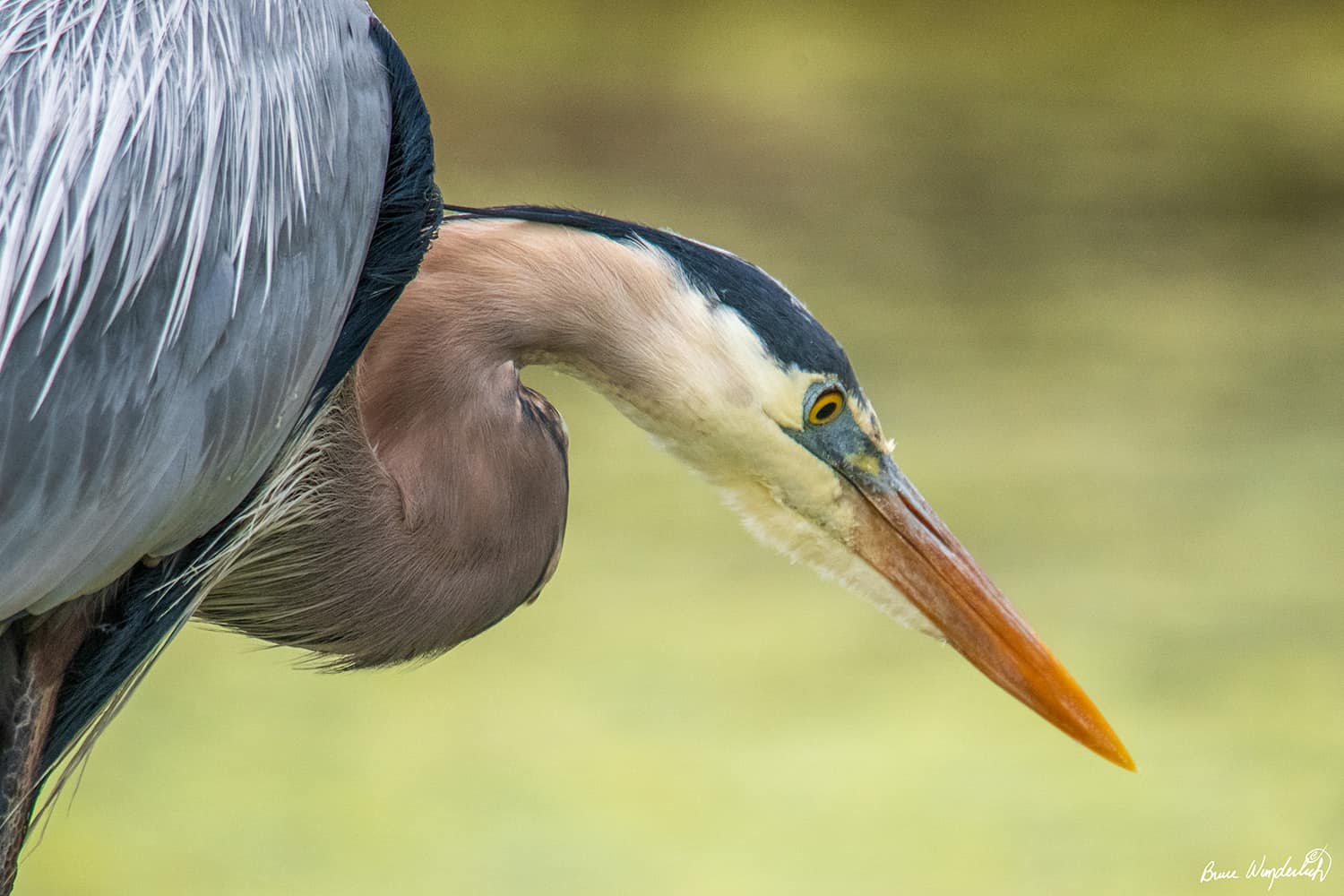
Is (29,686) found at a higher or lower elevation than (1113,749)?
lower

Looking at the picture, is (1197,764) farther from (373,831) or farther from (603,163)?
Result: (603,163)

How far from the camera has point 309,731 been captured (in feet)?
7.78

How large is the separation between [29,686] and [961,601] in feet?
2.22

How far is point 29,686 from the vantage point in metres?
0.91

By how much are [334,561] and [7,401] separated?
0.88 feet

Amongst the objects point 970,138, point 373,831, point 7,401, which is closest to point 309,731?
point 373,831

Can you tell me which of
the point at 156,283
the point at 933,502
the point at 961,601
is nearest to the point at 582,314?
the point at 156,283

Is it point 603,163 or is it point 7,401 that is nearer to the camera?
point 7,401

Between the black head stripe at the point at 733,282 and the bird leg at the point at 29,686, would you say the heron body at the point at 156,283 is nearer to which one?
the bird leg at the point at 29,686

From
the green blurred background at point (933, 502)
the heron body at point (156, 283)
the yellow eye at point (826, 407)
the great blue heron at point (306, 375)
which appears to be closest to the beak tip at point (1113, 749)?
the great blue heron at point (306, 375)

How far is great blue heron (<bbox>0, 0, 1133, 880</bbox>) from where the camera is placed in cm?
82
